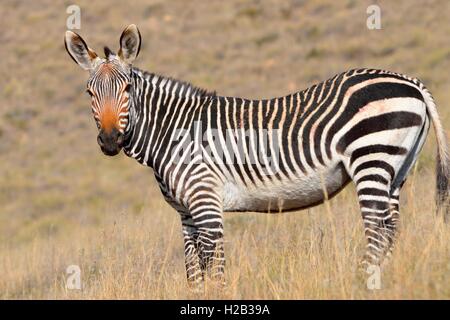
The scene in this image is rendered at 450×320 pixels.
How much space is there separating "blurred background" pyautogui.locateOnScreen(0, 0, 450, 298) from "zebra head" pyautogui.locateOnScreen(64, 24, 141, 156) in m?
4.17

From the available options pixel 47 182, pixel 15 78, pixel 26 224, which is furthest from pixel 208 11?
pixel 26 224

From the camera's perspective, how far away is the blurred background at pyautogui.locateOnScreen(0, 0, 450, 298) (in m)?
19.4

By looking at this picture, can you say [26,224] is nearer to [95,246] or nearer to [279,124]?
[95,246]

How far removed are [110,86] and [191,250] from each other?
1.81 meters

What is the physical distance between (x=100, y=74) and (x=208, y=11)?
30.9m

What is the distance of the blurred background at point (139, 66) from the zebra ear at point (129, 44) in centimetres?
420

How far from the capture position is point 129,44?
7676mm

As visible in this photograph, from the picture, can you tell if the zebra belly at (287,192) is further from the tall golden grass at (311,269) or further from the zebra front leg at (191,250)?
the zebra front leg at (191,250)

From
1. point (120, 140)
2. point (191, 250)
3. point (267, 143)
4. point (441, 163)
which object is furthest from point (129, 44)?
point (441, 163)

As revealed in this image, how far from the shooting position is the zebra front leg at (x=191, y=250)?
7.59 metres

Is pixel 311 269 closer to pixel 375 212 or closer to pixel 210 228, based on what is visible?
pixel 375 212

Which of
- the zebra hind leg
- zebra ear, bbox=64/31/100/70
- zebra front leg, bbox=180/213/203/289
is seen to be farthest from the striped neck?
the zebra hind leg

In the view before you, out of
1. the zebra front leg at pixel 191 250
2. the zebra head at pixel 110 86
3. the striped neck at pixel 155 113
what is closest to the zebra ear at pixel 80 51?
the zebra head at pixel 110 86

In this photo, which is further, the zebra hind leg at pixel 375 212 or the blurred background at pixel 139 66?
the blurred background at pixel 139 66
